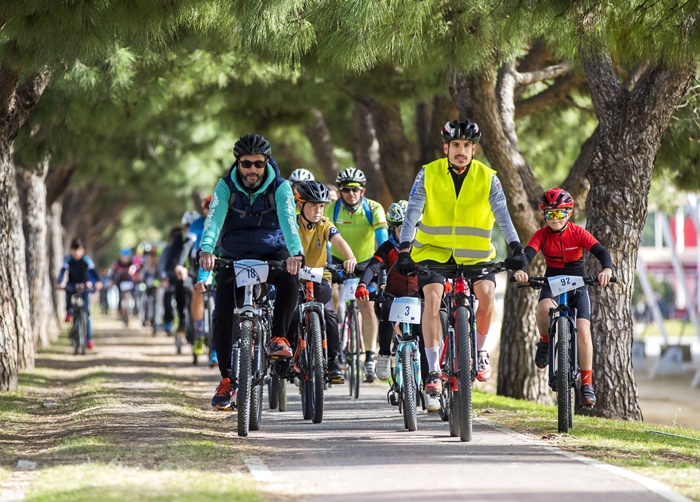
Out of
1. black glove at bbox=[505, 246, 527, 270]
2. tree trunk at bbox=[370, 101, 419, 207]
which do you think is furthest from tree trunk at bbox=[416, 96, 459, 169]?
black glove at bbox=[505, 246, 527, 270]

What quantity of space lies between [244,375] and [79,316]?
12301 mm

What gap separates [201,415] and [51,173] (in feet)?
55.7

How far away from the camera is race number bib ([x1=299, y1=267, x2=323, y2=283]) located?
32.5 feet

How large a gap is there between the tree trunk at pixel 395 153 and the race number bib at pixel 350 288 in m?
6.30

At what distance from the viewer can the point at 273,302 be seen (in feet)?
30.9

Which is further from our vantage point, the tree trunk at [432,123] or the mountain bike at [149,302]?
the mountain bike at [149,302]

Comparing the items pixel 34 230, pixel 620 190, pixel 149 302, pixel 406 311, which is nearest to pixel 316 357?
pixel 406 311

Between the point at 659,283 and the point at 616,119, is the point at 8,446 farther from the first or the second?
the point at 659,283

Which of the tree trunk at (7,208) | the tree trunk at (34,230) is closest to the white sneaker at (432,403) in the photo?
the tree trunk at (7,208)

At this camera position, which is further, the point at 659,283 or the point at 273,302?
the point at 659,283

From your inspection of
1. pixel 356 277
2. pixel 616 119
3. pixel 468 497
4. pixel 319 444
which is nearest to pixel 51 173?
pixel 356 277

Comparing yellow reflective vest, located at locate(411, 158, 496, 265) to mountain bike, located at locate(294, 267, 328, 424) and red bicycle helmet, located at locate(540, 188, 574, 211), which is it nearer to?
red bicycle helmet, located at locate(540, 188, 574, 211)

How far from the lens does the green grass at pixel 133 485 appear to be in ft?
19.9

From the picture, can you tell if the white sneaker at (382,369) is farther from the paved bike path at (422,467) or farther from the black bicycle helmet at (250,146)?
the black bicycle helmet at (250,146)
